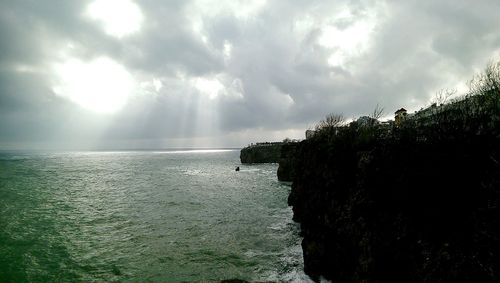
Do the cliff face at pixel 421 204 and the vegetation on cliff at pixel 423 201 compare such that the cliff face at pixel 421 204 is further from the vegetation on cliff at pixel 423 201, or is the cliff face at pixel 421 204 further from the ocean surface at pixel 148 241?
the ocean surface at pixel 148 241

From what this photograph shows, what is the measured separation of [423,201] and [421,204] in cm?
12

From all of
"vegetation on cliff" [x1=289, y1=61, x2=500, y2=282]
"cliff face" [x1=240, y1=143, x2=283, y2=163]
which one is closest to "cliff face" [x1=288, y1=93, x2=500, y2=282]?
"vegetation on cliff" [x1=289, y1=61, x2=500, y2=282]

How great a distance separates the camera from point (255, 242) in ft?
63.0

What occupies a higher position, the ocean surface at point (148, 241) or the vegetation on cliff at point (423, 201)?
the vegetation on cliff at point (423, 201)

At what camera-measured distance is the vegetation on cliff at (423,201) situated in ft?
20.6

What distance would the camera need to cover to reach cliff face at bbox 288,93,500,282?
20.6 ft

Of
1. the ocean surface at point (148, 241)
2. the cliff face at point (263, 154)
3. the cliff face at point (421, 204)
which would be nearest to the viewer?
the cliff face at point (421, 204)

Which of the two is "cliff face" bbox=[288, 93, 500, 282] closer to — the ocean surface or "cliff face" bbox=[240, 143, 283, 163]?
the ocean surface

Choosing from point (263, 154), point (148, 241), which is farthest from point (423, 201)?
point (263, 154)

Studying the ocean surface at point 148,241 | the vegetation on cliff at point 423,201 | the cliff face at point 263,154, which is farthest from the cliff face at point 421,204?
the cliff face at point 263,154

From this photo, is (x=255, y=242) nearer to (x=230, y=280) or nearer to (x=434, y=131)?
(x=230, y=280)

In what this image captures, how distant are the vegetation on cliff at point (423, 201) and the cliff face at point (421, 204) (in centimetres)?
2

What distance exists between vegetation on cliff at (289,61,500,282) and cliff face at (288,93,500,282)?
0.02 m

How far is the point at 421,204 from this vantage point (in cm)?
779
